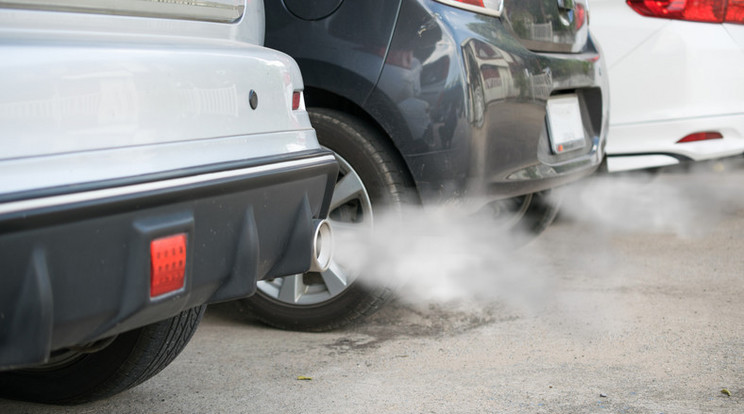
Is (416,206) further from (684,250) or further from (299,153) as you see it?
(684,250)

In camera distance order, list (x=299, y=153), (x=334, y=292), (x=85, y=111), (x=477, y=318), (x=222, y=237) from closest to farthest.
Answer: (x=85, y=111)
(x=222, y=237)
(x=299, y=153)
(x=334, y=292)
(x=477, y=318)

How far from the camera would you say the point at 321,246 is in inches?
97.1

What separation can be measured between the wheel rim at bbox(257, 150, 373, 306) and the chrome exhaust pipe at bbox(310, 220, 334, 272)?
802mm

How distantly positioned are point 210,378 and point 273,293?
0.54 metres

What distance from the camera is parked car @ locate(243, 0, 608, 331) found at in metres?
3.12

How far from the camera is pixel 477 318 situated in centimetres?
362

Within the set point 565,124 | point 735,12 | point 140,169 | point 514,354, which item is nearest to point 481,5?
point 565,124

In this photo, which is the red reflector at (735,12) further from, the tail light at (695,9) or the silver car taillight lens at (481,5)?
the silver car taillight lens at (481,5)

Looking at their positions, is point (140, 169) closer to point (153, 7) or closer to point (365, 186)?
point (153, 7)

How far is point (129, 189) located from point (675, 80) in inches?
148

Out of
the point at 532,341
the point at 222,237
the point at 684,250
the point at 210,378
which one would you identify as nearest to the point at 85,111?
the point at 222,237

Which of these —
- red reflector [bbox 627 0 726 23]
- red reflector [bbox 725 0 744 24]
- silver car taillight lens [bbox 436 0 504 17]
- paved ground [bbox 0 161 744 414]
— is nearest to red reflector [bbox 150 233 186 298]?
paved ground [bbox 0 161 744 414]

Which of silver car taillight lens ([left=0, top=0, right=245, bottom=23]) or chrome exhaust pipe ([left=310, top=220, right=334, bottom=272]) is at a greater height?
silver car taillight lens ([left=0, top=0, right=245, bottom=23])

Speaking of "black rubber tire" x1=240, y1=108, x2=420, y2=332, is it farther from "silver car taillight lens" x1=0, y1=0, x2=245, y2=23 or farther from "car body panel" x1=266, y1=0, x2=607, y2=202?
"silver car taillight lens" x1=0, y1=0, x2=245, y2=23
